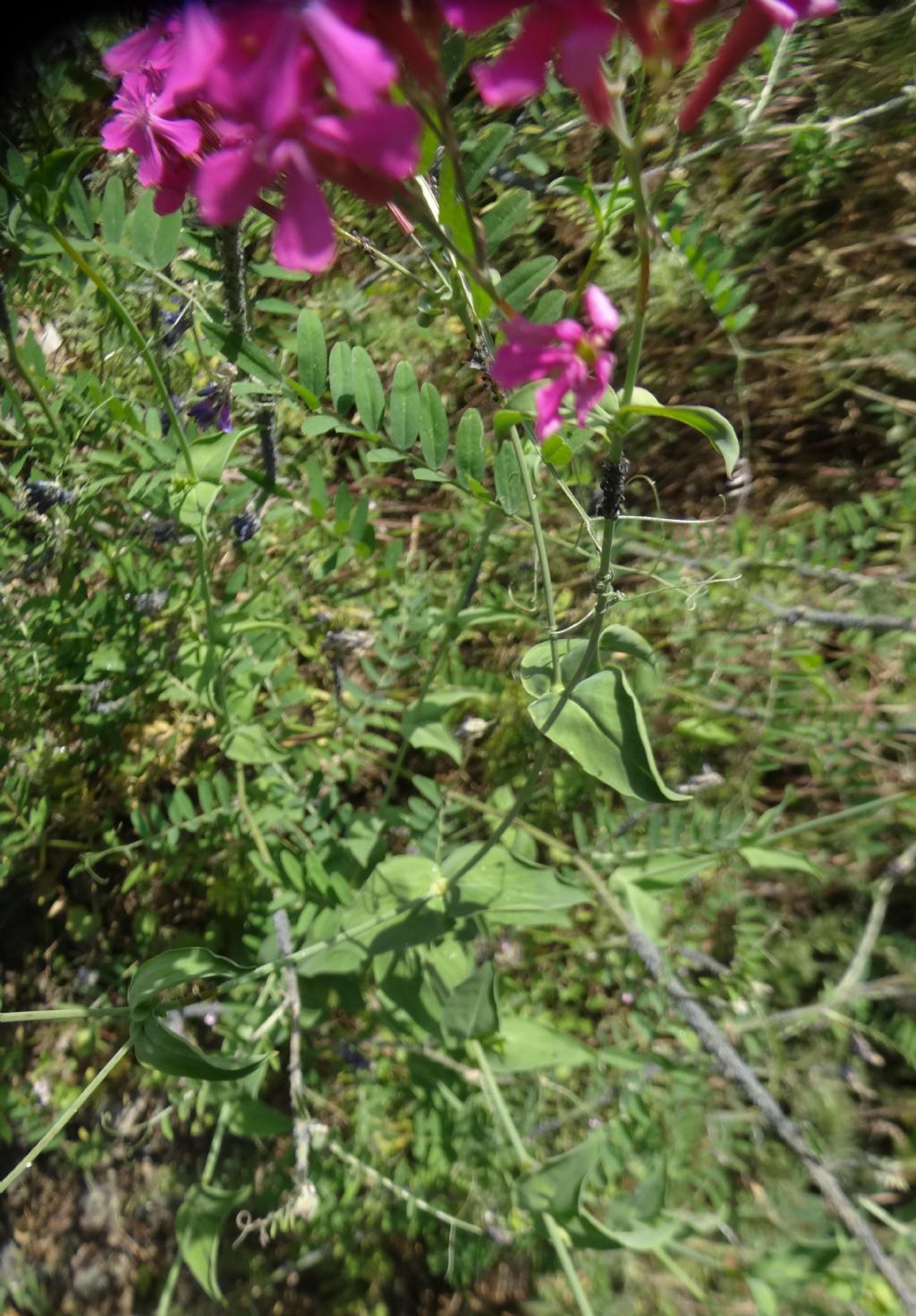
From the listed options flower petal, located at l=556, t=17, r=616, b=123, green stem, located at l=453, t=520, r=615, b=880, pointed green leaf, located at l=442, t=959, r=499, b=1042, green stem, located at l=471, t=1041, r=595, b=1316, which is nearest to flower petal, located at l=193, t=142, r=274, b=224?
flower petal, located at l=556, t=17, r=616, b=123

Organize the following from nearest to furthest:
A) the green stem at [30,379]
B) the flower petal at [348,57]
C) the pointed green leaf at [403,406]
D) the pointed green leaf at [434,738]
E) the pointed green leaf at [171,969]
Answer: the flower petal at [348,57]
the pointed green leaf at [171,969]
the pointed green leaf at [403,406]
the green stem at [30,379]
the pointed green leaf at [434,738]

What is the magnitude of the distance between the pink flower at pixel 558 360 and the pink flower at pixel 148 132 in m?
0.26

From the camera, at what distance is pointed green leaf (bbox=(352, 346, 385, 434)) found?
2.35 ft

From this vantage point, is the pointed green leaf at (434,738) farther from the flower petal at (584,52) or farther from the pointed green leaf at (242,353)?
the flower petal at (584,52)

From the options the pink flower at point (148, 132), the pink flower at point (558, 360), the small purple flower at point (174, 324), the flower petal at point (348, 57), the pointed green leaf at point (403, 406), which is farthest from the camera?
the small purple flower at point (174, 324)

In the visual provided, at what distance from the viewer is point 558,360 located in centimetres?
42

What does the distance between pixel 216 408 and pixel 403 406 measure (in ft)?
0.85

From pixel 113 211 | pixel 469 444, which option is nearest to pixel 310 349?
pixel 469 444

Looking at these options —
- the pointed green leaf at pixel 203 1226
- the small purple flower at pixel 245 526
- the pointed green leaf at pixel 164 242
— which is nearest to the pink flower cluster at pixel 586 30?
the pointed green leaf at pixel 164 242

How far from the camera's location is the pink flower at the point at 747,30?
375 mm

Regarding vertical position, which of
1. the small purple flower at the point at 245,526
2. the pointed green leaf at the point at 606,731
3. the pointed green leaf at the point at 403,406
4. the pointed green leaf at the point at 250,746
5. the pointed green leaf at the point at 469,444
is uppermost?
the pointed green leaf at the point at 403,406

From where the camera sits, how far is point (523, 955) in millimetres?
1343

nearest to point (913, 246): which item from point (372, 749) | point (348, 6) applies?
point (372, 749)

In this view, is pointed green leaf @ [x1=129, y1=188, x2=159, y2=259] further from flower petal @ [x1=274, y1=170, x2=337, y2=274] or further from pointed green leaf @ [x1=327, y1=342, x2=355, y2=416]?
flower petal @ [x1=274, y1=170, x2=337, y2=274]
